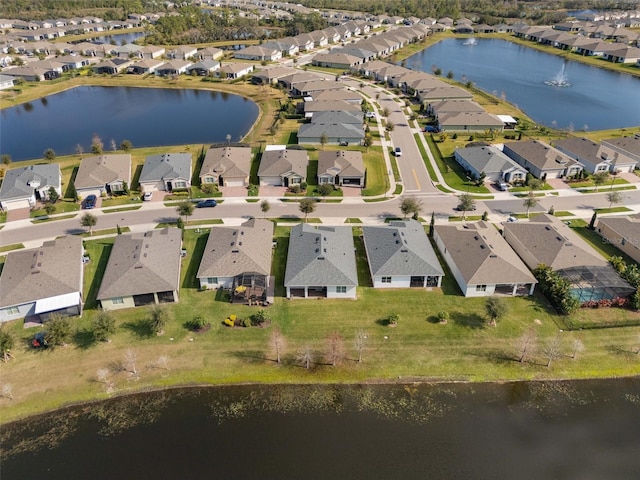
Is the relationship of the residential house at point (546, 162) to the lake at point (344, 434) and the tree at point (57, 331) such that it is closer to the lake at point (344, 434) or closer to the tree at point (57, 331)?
the lake at point (344, 434)

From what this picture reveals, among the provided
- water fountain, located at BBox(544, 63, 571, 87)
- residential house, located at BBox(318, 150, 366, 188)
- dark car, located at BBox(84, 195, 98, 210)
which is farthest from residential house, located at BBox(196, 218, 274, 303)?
water fountain, located at BBox(544, 63, 571, 87)

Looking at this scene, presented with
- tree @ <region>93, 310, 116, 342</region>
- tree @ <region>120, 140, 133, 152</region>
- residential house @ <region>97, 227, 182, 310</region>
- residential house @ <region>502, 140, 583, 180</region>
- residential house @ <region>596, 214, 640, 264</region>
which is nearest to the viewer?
tree @ <region>93, 310, 116, 342</region>

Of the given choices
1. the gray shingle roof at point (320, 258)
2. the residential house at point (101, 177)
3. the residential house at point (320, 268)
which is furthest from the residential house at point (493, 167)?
the residential house at point (101, 177)

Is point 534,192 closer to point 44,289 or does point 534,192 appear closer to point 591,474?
point 591,474

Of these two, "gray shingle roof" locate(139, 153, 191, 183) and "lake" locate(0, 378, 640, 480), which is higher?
"gray shingle roof" locate(139, 153, 191, 183)

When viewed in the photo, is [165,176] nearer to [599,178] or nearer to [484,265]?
[484,265]

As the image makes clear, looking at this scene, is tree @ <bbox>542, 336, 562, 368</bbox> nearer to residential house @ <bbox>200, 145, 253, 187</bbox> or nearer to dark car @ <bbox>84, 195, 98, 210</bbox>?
residential house @ <bbox>200, 145, 253, 187</bbox>

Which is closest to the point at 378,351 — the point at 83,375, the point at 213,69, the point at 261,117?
the point at 83,375

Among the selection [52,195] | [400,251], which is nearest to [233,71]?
[52,195]
